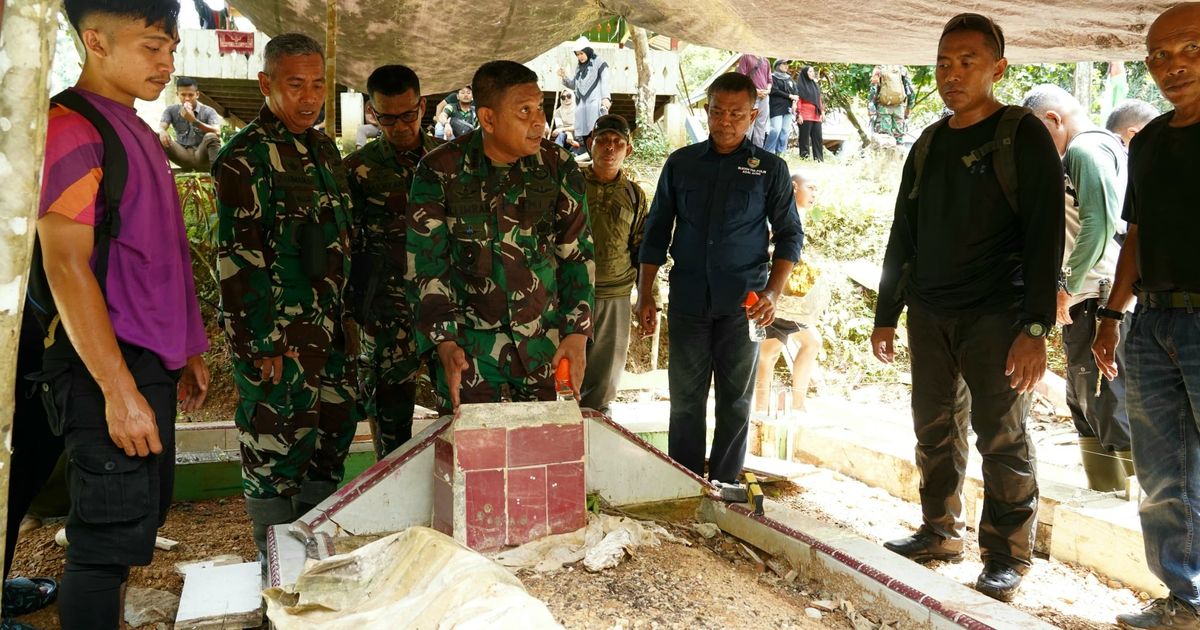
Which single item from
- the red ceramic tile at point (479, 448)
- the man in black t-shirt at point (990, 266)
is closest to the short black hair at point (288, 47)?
the red ceramic tile at point (479, 448)

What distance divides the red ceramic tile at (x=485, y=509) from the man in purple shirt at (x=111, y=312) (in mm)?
944

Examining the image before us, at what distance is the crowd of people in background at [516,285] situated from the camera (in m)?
2.38

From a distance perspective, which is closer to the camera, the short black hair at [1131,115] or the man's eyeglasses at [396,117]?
the man's eyeglasses at [396,117]

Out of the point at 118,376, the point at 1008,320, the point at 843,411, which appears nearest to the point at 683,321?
the point at 1008,320

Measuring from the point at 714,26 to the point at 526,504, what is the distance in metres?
2.59

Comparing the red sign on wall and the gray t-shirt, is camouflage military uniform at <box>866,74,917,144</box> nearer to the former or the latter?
the red sign on wall

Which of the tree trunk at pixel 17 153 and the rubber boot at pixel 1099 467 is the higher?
the tree trunk at pixel 17 153

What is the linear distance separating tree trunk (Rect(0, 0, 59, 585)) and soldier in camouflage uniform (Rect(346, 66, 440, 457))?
8.55ft

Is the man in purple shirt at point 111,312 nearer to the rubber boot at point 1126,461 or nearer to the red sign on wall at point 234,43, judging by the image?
the rubber boot at point 1126,461

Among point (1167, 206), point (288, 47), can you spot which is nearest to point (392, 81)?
point (288, 47)

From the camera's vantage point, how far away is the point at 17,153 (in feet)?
4.65

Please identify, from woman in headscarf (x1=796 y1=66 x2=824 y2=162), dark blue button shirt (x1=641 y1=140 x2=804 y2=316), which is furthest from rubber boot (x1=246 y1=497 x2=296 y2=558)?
woman in headscarf (x1=796 y1=66 x2=824 y2=162)

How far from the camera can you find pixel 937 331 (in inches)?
140

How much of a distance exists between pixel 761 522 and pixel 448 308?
4.70 ft
